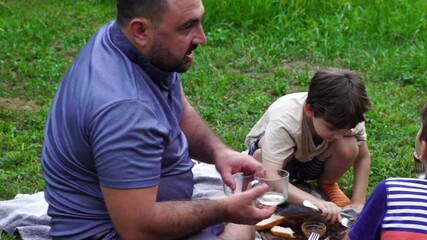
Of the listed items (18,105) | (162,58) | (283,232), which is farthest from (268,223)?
(18,105)

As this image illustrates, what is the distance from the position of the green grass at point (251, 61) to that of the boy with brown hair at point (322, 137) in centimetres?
27

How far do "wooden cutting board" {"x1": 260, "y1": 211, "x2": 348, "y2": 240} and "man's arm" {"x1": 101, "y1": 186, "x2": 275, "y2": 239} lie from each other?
2.60 feet

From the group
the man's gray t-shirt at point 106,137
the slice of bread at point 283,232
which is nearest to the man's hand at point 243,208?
the man's gray t-shirt at point 106,137

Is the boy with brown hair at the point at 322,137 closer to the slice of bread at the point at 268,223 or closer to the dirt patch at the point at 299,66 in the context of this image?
the slice of bread at the point at 268,223

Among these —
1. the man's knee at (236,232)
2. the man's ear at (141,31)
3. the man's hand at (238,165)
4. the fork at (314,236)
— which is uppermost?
the man's ear at (141,31)

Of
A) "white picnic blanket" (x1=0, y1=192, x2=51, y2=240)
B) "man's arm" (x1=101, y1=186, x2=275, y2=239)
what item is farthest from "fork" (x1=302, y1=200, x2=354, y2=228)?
"white picnic blanket" (x1=0, y1=192, x2=51, y2=240)

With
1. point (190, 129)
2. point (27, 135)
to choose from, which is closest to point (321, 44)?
point (27, 135)

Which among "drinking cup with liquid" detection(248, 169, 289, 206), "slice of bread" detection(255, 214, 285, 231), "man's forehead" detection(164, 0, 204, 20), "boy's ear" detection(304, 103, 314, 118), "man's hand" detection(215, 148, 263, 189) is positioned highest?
"man's forehead" detection(164, 0, 204, 20)

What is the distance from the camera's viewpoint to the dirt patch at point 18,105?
5805 millimetres

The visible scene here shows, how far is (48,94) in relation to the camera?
6059 millimetres

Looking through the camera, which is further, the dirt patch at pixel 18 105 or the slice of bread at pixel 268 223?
the dirt patch at pixel 18 105

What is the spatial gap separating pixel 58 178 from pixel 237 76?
320 centimetres

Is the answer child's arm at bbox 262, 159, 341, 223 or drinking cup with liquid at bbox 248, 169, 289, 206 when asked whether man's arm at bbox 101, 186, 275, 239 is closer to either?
drinking cup with liquid at bbox 248, 169, 289, 206

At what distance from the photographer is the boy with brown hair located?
4.18 meters
